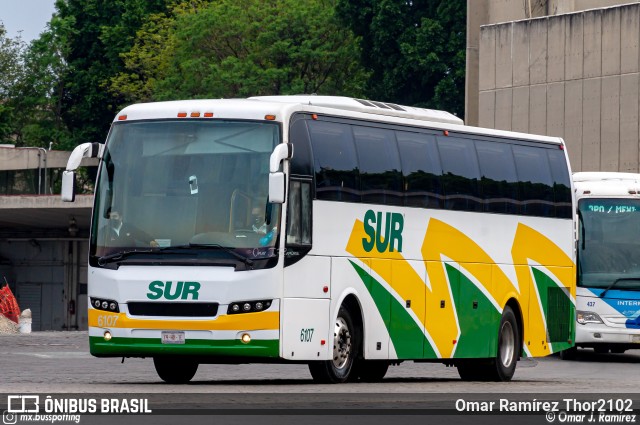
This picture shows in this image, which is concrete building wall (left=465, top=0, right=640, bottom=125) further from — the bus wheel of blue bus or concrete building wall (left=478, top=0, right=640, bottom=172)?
the bus wheel of blue bus

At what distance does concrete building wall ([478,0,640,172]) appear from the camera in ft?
151

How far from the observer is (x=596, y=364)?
104ft

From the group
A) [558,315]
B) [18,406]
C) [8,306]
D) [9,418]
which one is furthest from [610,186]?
[9,418]

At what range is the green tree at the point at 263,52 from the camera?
7275cm

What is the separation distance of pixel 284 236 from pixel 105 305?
220 cm

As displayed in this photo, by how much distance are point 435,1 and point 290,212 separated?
51.4 metres

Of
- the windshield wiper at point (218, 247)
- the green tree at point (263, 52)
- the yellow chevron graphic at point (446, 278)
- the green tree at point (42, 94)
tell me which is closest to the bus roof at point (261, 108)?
the yellow chevron graphic at point (446, 278)

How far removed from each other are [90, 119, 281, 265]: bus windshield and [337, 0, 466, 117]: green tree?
159 feet

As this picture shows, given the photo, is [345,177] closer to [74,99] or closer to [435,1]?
[435,1]

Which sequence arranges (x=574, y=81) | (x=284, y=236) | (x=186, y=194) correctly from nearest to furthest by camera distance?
(x=284, y=236) → (x=186, y=194) → (x=574, y=81)

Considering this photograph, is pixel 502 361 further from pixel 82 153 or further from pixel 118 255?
pixel 82 153

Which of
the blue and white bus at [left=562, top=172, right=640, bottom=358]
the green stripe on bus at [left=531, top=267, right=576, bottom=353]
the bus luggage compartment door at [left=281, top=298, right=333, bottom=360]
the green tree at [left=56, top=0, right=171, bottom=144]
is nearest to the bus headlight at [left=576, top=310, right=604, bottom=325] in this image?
the blue and white bus at [left=562, top=172, right=640, bottom=358]

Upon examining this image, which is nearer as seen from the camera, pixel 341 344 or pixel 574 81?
pixel 341 344

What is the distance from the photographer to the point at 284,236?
18.8 meters
